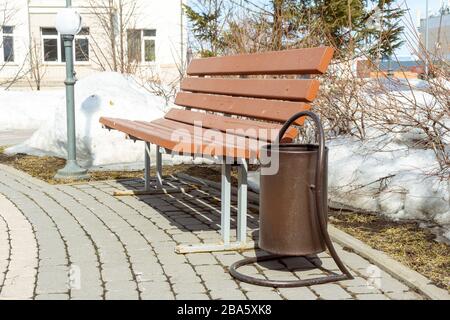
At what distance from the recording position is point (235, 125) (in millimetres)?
4930

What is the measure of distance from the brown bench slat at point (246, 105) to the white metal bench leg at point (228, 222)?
546mm

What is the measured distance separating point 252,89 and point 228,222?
46.0 inches

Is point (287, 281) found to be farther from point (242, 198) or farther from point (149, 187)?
point (149, 187)

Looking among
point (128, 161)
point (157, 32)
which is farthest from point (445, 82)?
point (157, 32)

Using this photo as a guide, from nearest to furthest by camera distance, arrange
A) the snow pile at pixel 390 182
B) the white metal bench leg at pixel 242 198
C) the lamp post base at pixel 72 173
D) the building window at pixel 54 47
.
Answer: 1. the white metal bench leg at pixel 242 198
2. the snow pile at pixel 390 182
3. the lamp post base at pixel 72 173
4. the building window at pixel 54 47

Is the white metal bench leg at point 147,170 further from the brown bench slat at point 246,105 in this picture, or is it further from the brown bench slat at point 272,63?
the brown bench slat at point 272,63

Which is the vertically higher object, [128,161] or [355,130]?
[355,130]

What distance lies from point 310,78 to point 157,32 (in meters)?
29.3

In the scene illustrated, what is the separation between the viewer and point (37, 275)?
3.64 m

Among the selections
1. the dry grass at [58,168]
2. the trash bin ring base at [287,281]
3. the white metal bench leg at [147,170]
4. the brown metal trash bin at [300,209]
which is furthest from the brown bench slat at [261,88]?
the dry grass at [58,168]

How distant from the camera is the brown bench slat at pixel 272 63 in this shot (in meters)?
4.02

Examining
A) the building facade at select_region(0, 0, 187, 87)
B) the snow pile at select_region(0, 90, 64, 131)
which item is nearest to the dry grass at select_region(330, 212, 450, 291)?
the snow pile at select_region(0, 90, 64, 131)
